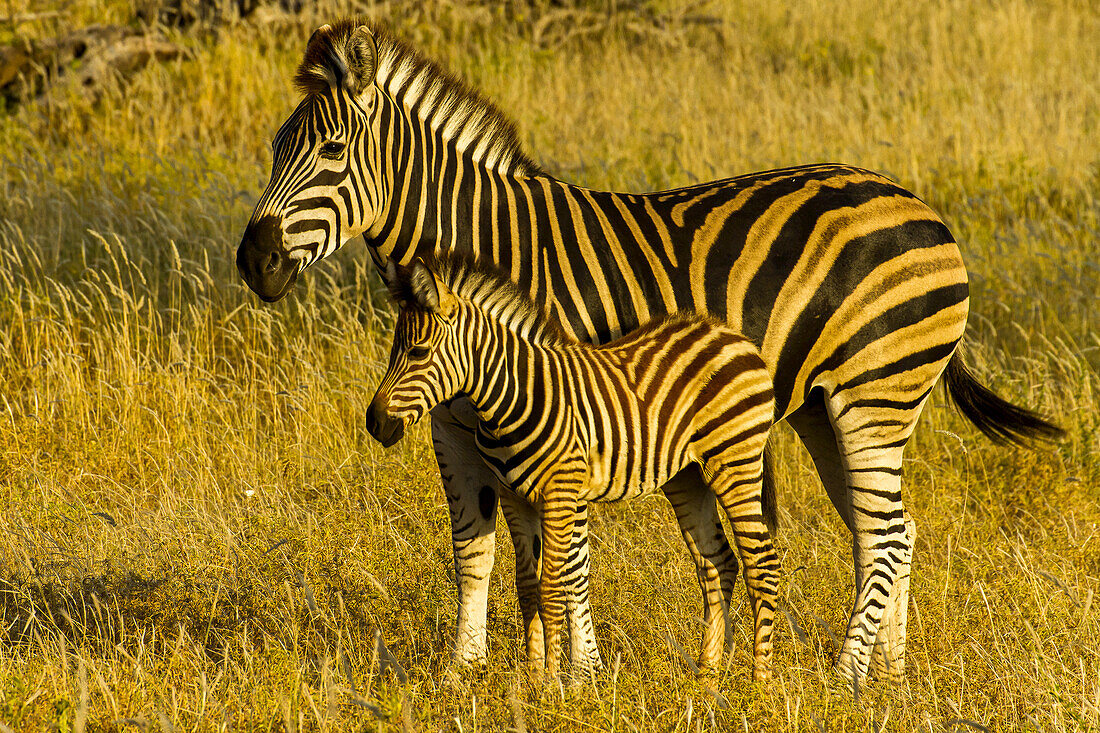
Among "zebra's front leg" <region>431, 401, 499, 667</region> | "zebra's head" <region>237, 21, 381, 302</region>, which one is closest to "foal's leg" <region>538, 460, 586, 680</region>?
"zebra's front leg" <region>431, 401, 499, 667</region>

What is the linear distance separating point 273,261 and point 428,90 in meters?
0.96

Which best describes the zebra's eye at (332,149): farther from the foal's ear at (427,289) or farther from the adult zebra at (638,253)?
the foal's ear at (427,289)

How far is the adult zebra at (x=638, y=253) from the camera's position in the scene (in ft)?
13.4

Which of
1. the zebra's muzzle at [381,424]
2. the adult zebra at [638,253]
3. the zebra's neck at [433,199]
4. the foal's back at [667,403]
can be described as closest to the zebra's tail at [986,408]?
the adult zebra at [638,253]

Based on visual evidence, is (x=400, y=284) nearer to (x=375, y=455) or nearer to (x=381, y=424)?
(x=381, y=424)

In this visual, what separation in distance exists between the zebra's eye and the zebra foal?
712 millimetres

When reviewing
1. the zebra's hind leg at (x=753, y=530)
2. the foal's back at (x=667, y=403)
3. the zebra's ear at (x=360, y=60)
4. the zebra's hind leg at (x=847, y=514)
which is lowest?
the zebra's hind leg at (x=847, y=514)

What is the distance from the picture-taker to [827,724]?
12.6ft

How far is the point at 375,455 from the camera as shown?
6.38 m

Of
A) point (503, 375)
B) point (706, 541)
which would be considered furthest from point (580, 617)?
point (503, 375)

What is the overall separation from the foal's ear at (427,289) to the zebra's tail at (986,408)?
284 cm

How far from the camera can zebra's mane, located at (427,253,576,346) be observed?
3.68 metres

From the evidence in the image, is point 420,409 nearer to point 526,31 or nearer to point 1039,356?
point 1039,356

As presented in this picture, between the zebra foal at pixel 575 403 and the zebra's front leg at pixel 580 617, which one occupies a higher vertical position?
the zebra foal at pixel 575 403
